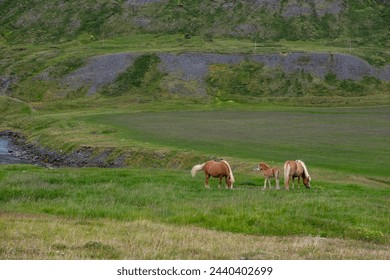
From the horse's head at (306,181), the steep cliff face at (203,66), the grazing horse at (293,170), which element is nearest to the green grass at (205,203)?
the horse's head at (306,181)

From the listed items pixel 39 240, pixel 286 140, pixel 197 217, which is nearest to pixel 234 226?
pixel 197 217

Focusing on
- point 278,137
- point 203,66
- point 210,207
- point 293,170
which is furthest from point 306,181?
point 203,66

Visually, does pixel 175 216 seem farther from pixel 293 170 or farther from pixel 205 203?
pixel 293 170

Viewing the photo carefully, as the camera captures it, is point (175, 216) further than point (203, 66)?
No

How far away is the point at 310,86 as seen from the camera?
565ft

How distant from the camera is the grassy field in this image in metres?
18.2

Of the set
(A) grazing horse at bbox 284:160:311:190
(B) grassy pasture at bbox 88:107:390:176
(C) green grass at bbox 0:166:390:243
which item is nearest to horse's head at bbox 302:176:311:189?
(A) grazing horse at bbox 284:160:311:190

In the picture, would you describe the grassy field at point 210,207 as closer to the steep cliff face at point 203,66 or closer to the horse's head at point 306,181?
the horse's head at point 306,181

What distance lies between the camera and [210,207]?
29.9 meters

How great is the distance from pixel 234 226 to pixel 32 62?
183372 mm

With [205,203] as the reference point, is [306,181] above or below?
below

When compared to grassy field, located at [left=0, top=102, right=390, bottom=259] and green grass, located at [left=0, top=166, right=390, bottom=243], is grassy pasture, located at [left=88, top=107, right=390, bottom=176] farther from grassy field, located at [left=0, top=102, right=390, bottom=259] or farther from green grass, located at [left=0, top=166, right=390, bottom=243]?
green grass, located at [left=0, top=166, right=390, bottom=243]

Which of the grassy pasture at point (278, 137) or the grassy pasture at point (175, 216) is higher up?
the grassy pasture at point (175, 216)

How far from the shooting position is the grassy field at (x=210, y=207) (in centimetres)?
1818
